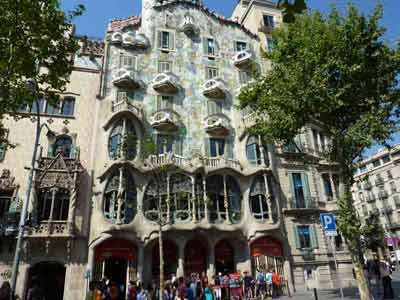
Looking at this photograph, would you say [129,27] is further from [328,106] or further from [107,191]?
[328,106]

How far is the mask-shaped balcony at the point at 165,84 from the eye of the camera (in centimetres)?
2694

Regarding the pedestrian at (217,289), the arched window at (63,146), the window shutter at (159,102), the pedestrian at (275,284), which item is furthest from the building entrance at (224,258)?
the arched window at (63,146)

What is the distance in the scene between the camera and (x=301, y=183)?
26.5 metres

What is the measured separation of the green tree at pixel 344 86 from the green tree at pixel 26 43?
1208cm

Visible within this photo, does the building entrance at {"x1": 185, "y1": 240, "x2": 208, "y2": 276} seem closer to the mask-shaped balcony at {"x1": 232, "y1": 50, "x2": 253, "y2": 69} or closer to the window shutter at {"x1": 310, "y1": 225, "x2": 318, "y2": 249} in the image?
the window shutter at {"x1": 310, "y1": 225, "x2": 318, "y2": 249}

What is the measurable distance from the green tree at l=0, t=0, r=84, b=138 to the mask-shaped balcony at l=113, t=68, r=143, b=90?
11.6 m

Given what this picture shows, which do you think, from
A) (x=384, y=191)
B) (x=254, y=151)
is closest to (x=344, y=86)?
(x=254, y=151)

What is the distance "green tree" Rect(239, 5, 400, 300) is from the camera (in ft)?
49.6

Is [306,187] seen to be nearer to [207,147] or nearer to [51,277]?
[207,147]

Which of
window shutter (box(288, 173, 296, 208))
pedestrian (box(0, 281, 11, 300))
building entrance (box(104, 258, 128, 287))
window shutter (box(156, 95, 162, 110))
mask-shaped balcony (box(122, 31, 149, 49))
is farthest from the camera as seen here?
mask-shaped balcony (box(122, 31, 149, 49))

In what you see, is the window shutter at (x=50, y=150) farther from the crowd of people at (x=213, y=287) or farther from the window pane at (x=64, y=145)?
the crowd of people at (x=213, y=287)

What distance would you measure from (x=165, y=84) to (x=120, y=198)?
39.2 ft

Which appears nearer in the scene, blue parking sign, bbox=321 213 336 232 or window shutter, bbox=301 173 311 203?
blue parking sign, bbox=321 213 336 232

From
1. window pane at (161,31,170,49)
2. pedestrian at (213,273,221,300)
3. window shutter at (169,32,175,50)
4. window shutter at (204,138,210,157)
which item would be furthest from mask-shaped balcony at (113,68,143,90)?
pedestrian at (213,273,221,300)
